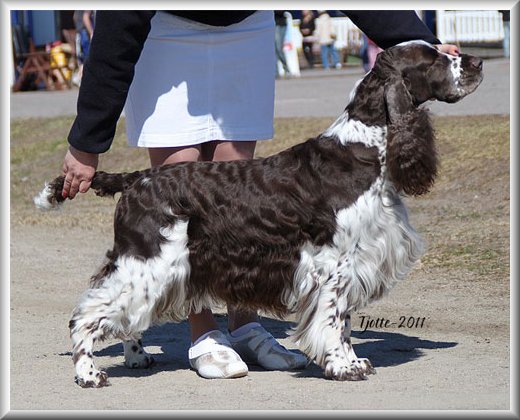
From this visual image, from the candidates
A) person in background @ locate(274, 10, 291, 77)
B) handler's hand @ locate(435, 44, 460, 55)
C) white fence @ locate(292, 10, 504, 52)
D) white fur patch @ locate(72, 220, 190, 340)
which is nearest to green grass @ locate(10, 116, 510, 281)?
handler's hand @ locate(435, 44, 460, 55)

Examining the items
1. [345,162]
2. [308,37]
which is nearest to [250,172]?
[345,162]

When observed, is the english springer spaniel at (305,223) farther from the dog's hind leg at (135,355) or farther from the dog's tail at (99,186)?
the dog's hind leg at (135,355)

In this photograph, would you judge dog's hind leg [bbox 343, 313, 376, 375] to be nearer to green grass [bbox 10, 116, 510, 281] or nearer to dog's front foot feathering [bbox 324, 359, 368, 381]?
dog's front foot feathering [bbox 324, 359, 368, 381]

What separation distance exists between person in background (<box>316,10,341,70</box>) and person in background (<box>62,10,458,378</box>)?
21337mm

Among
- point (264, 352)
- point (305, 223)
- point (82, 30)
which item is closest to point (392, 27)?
point (305, 223)

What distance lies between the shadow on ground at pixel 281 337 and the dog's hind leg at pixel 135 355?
33 mm

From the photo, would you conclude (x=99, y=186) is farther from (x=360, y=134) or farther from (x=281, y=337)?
(x=281, y=337)

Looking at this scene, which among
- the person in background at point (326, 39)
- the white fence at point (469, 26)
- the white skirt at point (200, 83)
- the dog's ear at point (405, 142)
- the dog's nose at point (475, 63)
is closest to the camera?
the dog's ear at point (405, 142)

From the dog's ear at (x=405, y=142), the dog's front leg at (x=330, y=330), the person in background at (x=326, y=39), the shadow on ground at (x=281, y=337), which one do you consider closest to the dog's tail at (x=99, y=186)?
the shadow on ground at (x=281, y=337)

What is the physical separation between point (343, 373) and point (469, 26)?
73.1 feet

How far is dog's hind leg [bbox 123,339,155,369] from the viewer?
5.41 metres

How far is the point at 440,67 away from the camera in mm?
4949

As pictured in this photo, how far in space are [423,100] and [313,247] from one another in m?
0.84

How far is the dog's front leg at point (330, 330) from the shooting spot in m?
4.91
